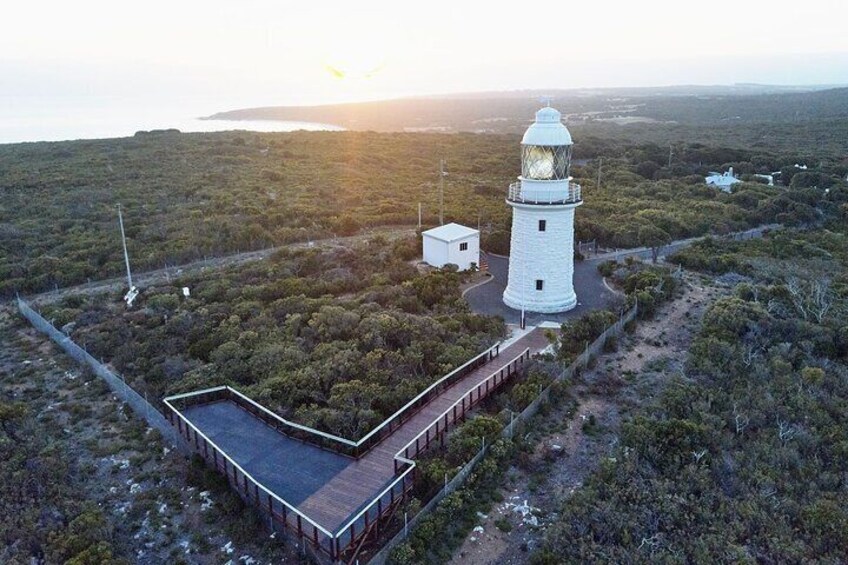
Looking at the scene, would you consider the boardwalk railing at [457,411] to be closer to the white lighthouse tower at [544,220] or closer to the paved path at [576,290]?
the paved path at [576,290]

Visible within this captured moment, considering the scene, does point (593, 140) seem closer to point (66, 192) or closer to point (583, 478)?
point (66, 192)

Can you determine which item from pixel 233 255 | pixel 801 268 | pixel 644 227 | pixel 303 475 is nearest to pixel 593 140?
pixel 644 227

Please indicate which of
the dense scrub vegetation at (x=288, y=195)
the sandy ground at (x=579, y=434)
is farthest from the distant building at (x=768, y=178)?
the sandy ground at (x=579, y=434)

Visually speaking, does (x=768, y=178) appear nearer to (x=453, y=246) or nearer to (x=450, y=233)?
(x=450, y=233)

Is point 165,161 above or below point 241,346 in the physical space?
above

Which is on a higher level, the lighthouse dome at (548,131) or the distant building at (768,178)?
the lighthouse dome at (548,131)
